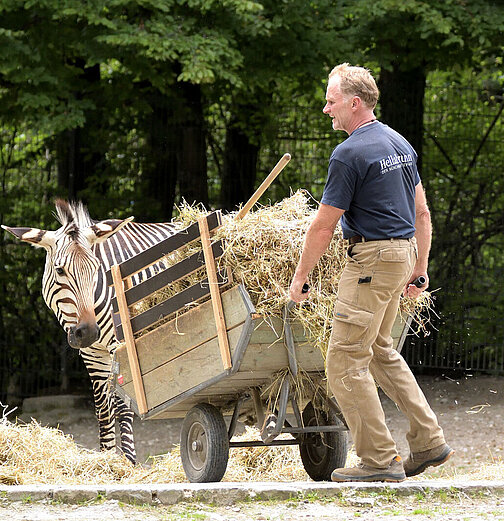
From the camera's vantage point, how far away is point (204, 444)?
581cm

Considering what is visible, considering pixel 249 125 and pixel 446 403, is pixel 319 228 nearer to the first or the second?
pixel 446 403

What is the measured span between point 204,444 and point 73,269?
218 centimetres

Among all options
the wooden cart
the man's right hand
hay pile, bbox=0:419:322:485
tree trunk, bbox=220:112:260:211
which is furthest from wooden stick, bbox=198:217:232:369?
tree trunk, bbox=220:112:260:211

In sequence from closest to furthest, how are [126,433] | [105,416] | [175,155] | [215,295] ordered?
[215,295] < [126,433] < [105,416] < [175,155]

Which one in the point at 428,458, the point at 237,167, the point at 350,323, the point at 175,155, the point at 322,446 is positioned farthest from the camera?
the point at 237,167

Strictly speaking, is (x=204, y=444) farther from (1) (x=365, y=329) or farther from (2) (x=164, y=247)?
(1) (x=365, y=329)

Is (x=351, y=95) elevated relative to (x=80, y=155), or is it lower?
lower

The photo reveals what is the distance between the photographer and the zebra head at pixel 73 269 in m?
7.18

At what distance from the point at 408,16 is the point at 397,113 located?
84.4 inches

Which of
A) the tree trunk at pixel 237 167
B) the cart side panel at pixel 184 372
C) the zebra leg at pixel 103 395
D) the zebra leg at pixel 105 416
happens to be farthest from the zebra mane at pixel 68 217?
the tree trunk at pixel 237 167

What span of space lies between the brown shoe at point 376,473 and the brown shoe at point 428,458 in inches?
8.9

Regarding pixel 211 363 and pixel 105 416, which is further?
pixel 105 416

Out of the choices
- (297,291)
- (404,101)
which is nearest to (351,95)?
(297,291)

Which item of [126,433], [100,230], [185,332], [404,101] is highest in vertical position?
[404,101]
